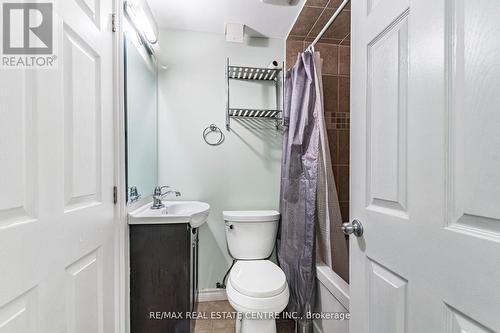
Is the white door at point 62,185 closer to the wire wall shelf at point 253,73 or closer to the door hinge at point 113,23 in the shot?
the door hinge at point 113,23

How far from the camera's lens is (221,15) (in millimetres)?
1768

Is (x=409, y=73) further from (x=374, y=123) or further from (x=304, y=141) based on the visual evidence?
(x=304, y=141)

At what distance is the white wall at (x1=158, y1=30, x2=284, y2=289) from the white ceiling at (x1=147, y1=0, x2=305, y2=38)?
0.28 feet

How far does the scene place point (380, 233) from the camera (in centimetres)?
74

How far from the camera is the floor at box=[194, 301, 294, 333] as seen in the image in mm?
1640

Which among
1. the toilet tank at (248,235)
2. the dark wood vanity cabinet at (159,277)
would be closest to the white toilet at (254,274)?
the toilet tank at (248,235)

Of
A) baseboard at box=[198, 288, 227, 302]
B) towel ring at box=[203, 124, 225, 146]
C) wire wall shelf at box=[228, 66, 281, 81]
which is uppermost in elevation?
wire wall shelf at box=[228, 66, 281, 81]

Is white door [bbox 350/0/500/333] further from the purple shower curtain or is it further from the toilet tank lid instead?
the toilet tank lid

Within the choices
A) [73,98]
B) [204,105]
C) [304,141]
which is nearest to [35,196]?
[73,98]

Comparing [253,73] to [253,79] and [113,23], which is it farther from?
[113,23]

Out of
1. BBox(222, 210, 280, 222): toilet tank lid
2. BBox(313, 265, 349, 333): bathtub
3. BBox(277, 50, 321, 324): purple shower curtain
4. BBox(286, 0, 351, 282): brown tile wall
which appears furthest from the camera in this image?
BBox(286, 0, 351, 282): brown tile wall

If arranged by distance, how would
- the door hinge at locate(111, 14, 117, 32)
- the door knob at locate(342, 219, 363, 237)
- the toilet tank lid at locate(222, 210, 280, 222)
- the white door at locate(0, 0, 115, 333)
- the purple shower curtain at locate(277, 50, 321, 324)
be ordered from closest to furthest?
the white door at locate(0, 0, 115, 333) < the door knob at locate(342, 219, 363, 237) < the door hinge at locate(111, 14, 117, 32) < the purple shower curtain at locate(277, 50, 321, 324) < the toilet tank lid at locate(222, 210, 280, 222)

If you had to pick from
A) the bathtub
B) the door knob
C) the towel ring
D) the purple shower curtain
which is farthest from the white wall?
the door knob

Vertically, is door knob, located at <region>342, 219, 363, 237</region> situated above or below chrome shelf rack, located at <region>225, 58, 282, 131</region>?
below
